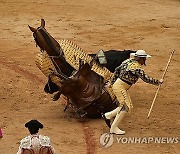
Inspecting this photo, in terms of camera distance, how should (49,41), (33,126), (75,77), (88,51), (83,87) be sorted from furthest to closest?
(88,51) < (49,41) < (83,87) < (75,77) < (33,126)

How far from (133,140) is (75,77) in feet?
5.67

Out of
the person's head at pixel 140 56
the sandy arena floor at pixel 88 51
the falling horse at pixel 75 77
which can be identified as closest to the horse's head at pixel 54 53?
the falling horse at pixel 75 77

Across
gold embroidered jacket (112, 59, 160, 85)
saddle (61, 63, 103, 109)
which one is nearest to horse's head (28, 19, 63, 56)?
saddle (61, 63, 103, 109)

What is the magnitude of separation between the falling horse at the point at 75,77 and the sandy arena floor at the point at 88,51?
0.36 meters

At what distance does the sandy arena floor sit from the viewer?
12.4 meters

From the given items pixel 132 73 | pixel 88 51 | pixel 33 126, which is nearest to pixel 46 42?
pixel 132 73

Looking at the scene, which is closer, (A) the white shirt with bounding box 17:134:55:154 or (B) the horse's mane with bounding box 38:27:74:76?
(A) the white shirt with bounding box 17:134:55:154

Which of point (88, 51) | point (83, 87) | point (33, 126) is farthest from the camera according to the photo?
point (88, 51)

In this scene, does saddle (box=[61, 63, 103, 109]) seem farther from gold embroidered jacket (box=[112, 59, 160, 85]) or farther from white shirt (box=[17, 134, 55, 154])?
white shirt (box=[17, 134, 55, 154])

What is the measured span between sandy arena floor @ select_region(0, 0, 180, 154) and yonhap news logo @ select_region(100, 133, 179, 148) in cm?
14

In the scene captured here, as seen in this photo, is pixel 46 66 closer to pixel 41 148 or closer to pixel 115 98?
pixel 115 98

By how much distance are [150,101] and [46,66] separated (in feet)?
8.69

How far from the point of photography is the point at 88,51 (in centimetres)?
1870

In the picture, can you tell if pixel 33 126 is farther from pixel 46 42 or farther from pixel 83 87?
pixel 46 42
